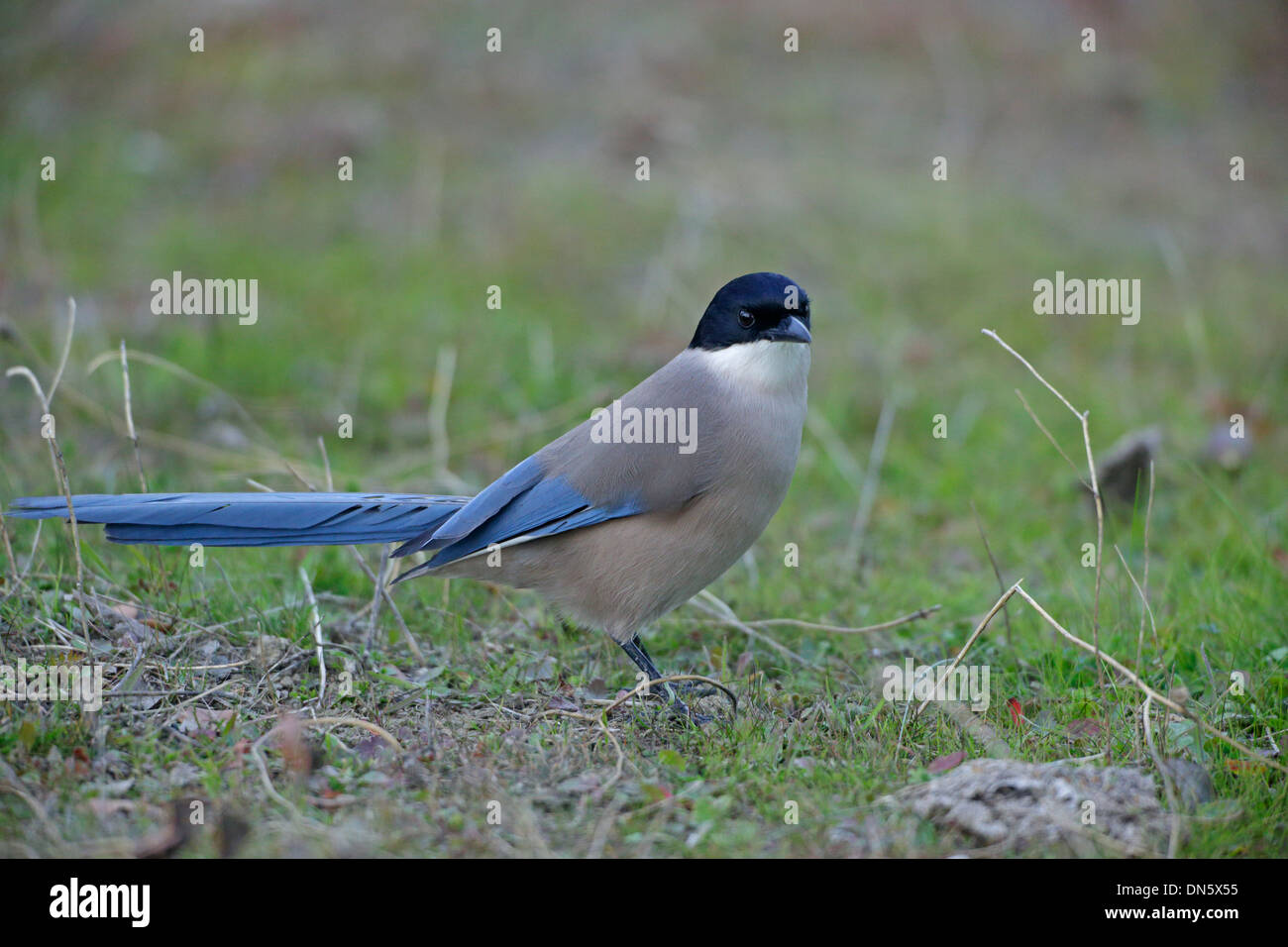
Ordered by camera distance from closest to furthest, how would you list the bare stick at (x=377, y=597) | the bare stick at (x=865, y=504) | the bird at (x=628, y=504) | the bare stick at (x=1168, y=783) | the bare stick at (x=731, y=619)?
the bare stick at (x=1168, y=783)
the bird at (x=628, y=504)
the bare stick at (x=377, y=597)
the bare stick at (x=731, y=619)
the bare stick at (x=865, y=504)

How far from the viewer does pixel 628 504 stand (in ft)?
13.3

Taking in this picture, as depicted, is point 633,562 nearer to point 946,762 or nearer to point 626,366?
point 946,762

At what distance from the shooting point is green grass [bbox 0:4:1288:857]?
11.4ft

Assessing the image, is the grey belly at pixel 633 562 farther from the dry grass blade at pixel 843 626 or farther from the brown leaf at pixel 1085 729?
the brown leaf at pixel 1085 729

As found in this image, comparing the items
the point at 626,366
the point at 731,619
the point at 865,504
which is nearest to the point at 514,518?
the point at 731,619

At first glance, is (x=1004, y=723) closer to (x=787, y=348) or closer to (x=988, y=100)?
(x=787, y=348)

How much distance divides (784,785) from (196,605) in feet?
7.10

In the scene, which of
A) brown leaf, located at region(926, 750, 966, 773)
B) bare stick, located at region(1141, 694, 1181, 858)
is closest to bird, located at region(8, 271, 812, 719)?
brown leaf, located at region(926, 750, 966, 773)

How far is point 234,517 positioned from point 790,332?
1.89 meters

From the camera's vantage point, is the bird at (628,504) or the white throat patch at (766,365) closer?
the bird at (628,504)

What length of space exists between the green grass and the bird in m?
0.38

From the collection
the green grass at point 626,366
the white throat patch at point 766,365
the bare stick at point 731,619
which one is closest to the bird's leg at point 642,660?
the green grass at point 626,366

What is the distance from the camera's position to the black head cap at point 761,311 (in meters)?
4.06
